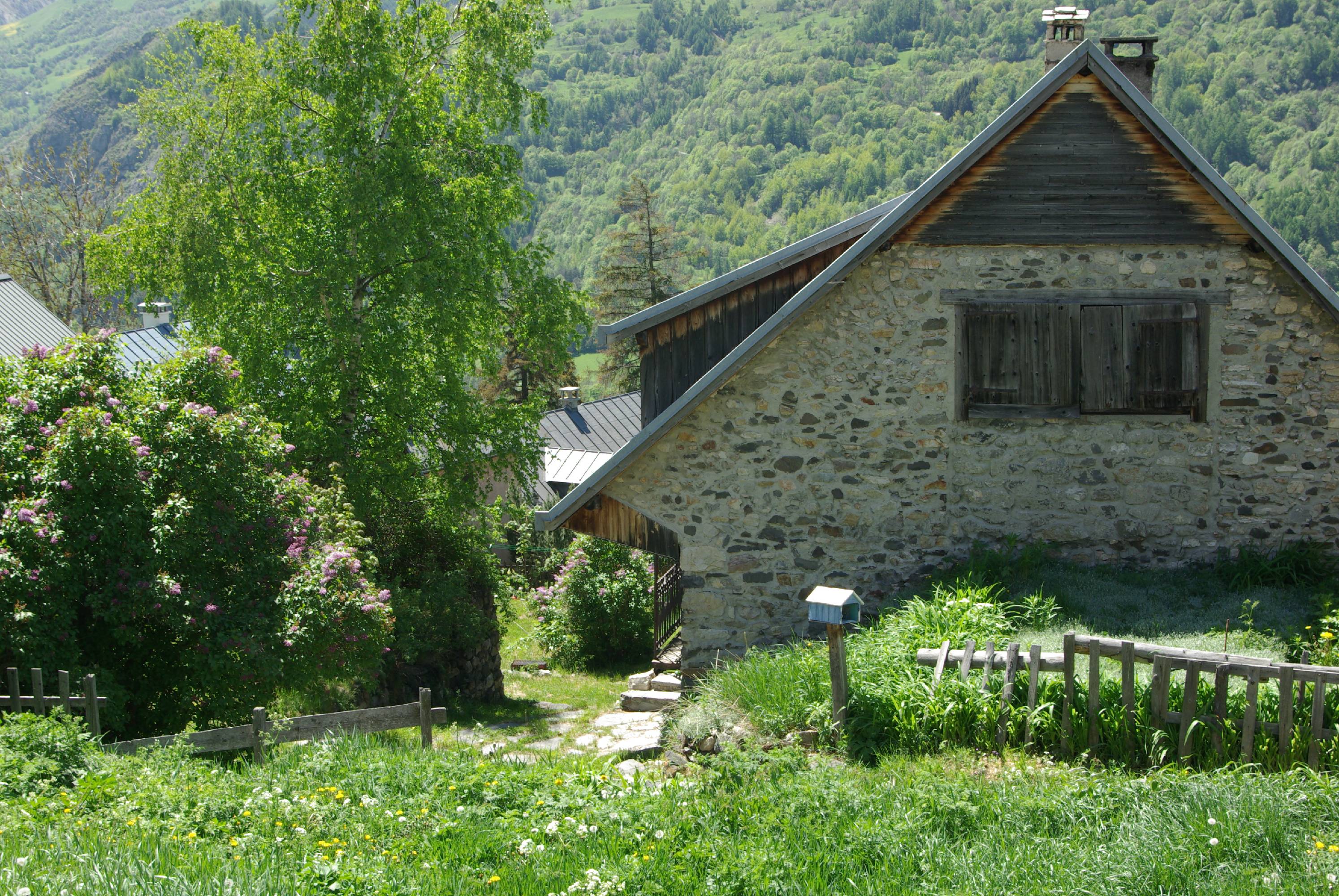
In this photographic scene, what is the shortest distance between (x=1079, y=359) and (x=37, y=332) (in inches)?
824

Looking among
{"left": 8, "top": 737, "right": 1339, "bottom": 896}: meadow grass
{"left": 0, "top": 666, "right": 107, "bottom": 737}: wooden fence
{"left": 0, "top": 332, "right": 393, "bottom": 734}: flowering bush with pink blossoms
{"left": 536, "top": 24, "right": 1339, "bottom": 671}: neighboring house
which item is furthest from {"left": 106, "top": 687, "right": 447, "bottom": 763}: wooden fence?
{"left": 536, "top": 24, "right": 1339, "bottom": 671}: neighboring house

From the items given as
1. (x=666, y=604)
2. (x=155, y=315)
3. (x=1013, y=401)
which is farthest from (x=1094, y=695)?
(x=155, y=315)

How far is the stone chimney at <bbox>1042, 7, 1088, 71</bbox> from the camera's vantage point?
481 inches

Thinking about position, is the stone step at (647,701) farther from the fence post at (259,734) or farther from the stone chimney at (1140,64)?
the stone chimney at (1140,64)

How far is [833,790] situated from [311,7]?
49.2 feet

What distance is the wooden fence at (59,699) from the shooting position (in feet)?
27.5

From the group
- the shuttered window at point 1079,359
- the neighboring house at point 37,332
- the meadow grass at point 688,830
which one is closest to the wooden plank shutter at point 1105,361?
the shuttered window at point 1079,359

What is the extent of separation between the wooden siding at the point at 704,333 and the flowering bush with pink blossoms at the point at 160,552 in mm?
4089

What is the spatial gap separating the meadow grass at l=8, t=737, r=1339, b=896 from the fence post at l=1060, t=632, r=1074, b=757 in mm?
204

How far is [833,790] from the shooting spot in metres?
6.38

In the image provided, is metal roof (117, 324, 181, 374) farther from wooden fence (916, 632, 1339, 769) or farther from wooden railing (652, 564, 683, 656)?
wooden fence (916, 632, 1339, 769)

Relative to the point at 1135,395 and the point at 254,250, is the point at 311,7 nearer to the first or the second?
the point at 254,250

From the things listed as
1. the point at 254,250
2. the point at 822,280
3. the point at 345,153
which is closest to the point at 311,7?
the point at 345,153

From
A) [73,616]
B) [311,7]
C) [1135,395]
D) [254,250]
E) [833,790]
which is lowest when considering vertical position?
[833,790]
